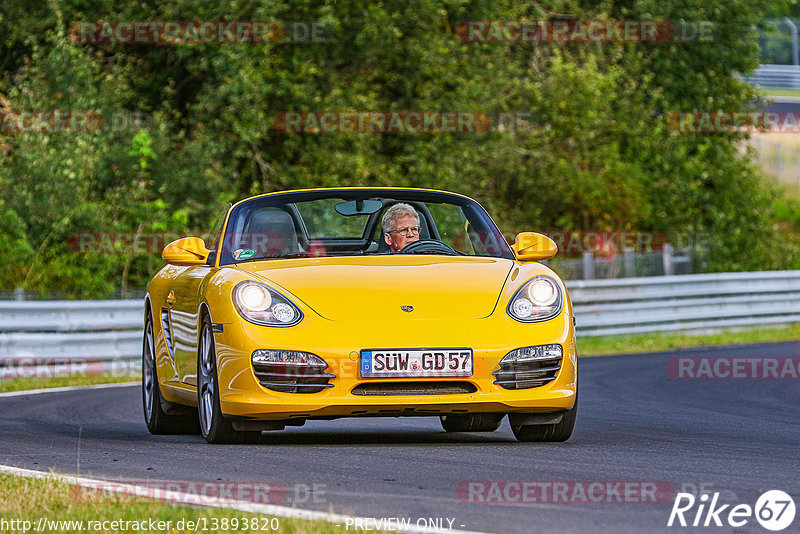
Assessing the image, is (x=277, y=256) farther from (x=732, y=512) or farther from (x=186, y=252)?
(x=732, y=512)

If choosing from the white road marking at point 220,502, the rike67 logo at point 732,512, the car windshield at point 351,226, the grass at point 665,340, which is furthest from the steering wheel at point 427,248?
the grass at point 665,340

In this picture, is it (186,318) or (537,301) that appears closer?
(537,301)

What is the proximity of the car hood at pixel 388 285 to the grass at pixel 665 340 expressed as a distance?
1253cm

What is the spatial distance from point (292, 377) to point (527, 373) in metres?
1.18

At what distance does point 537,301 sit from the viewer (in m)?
7.75

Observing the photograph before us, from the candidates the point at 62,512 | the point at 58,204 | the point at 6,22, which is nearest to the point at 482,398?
the point at 62,512

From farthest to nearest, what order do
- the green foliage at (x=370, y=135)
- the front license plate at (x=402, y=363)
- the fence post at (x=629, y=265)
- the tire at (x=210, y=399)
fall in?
the fence post at (x=629, y=265) → the green foliage at (x=370, y=135) → the tire at (x=210, y=399) → the front license plate at (x=402, y=363)


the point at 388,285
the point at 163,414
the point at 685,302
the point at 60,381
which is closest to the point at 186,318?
the point at 163,414

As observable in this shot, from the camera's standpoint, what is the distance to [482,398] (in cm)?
748

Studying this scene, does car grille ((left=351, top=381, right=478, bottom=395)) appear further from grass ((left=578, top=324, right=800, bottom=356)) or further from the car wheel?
grass ((left=578, top=324, right=800, bottom=356))

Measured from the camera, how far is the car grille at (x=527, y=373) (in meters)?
7.52

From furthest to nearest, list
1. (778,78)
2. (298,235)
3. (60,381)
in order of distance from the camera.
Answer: (778,78) → (60,381) → (298,235)

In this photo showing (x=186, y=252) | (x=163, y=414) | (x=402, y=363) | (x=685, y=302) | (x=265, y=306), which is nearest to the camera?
(x=402, y=363)

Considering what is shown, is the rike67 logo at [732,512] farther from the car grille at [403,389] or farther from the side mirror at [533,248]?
the side mirror at [533,248]
